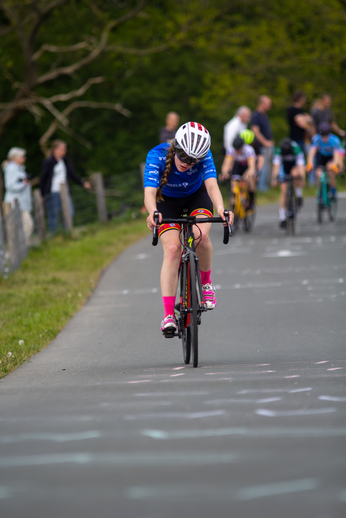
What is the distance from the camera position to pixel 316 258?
12883 millimetres

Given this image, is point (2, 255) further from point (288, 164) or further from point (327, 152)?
point (327, 152)

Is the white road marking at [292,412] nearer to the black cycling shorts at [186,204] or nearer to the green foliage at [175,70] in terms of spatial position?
the black cycling shorts at [186,204]

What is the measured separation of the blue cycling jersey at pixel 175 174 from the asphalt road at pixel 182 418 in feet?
4.74

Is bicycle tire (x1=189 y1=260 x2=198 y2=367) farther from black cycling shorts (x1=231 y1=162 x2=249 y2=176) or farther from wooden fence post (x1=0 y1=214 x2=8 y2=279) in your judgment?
black cycling shorts (x1=231 y1=162 x2=249 y2=176)

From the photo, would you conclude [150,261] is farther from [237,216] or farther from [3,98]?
[3,98]

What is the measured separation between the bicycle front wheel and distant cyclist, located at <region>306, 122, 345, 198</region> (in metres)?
9.98

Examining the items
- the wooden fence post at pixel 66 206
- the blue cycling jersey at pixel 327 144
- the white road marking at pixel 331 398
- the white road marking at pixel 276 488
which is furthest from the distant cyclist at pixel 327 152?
the white road marking at pixel 276 488

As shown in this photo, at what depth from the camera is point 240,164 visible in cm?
1536

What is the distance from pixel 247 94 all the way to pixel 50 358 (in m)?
27.7

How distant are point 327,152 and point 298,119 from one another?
347 cm

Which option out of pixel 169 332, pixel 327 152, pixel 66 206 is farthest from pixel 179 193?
pixel 66 206

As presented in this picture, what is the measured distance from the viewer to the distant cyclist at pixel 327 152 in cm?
1584

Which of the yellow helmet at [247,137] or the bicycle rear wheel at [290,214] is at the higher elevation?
the yellow helmet at [247,137]

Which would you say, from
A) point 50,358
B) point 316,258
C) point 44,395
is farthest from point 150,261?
point 44,395
